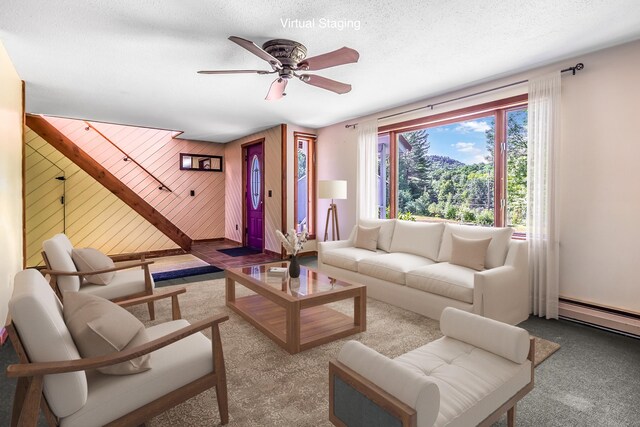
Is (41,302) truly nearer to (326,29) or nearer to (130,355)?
(130,355)

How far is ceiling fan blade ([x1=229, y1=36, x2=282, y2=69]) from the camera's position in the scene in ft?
7.57

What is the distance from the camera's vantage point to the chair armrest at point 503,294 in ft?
9.37

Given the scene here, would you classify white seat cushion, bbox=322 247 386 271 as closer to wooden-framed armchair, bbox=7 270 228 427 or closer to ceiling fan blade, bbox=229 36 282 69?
ceiling fan blade, bbox=229 36 282 69

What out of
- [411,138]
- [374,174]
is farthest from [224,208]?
[411,138]

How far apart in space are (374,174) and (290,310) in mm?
3480

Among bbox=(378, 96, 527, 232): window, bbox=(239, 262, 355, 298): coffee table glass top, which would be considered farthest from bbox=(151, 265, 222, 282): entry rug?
bbox=(378, 96, 527, 232): window

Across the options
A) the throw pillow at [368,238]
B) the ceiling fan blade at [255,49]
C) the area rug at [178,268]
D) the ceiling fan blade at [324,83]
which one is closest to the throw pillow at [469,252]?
the throw pillow at [368,238]

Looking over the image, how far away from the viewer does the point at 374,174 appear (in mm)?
5516

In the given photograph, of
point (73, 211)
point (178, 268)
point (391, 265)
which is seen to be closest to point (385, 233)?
point (391, 265)

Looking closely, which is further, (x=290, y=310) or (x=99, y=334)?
(x=290, y=310)

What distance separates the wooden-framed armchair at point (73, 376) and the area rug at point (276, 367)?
14.7 inches

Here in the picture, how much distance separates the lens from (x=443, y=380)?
146 centimetres

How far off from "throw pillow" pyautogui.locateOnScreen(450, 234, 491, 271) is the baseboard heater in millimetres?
956

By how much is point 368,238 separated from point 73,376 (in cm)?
377
